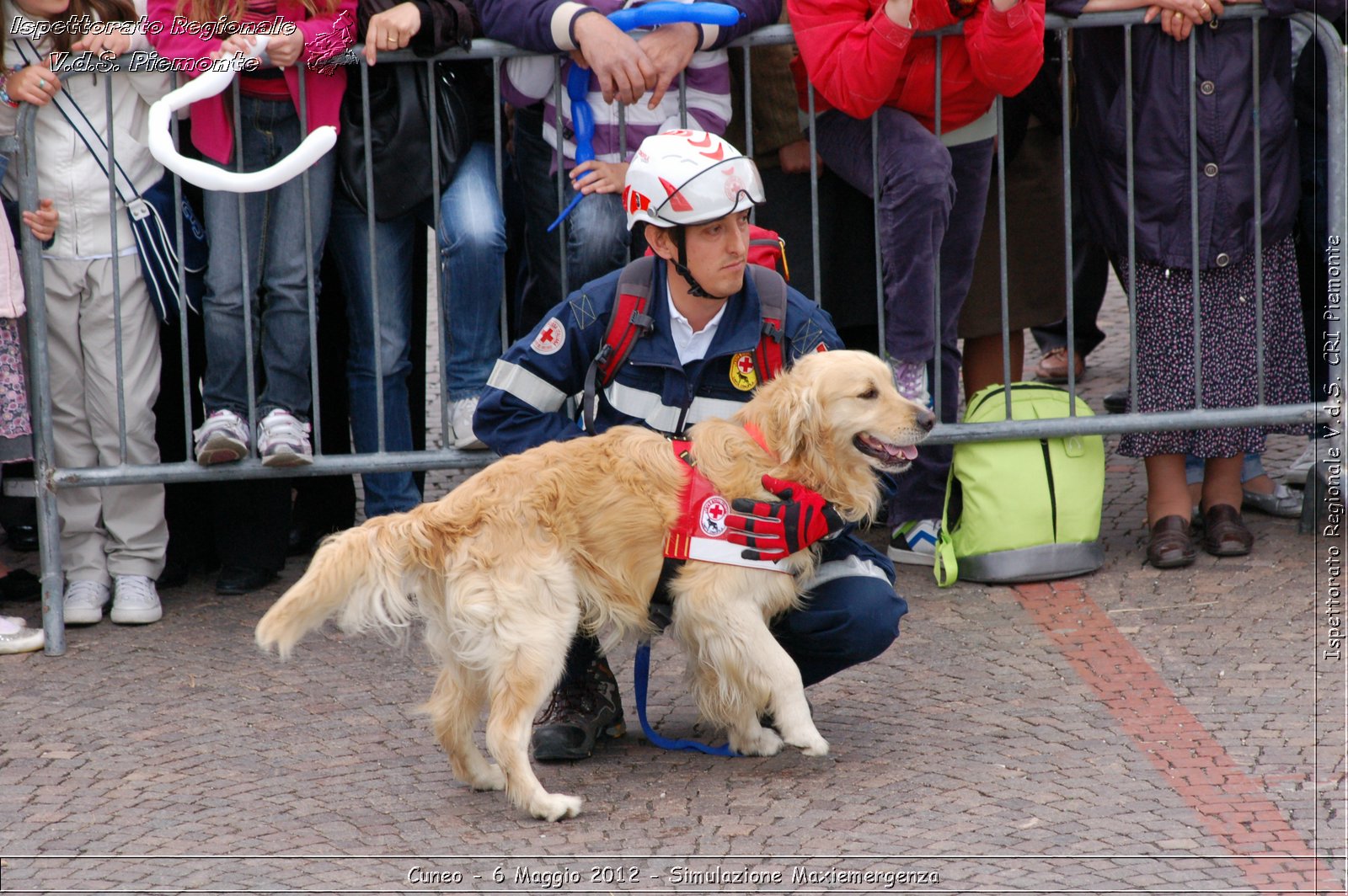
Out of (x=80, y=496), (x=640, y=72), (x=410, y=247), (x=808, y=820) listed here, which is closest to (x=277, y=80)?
(x=410, y=247)

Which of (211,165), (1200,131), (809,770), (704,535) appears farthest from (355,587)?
(1200,131)

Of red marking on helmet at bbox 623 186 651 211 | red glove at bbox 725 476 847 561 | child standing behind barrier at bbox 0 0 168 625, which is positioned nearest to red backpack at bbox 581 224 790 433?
red marking on helmet at bbox 623 186 651 211

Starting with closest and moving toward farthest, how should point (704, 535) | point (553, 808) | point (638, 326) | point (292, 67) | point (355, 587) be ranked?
point (355, 587), point (553, 808), point (704, 535), point (638, 326), point (292, 67)

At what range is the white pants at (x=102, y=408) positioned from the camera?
6051 millimetres

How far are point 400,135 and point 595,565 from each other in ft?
7.91

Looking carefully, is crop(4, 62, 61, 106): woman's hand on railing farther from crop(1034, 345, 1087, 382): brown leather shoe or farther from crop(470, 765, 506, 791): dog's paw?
crop(1034, 345, 1087, 382): brown leather shoe

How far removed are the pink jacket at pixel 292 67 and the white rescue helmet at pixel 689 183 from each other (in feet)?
5.93

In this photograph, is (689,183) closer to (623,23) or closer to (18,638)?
(623,23)

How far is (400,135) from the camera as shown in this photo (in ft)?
20.1

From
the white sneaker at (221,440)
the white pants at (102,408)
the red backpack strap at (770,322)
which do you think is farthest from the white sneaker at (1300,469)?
the white pants at (102,408)

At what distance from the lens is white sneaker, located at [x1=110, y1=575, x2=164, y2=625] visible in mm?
6172

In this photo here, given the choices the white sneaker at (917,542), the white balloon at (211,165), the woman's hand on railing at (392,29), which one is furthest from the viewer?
the white sneaker at (917,542)

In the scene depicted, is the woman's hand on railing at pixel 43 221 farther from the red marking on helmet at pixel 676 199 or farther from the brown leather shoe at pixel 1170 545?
the brown leather shoe at pixel 1170 545

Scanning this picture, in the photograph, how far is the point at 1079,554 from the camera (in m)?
6.33
